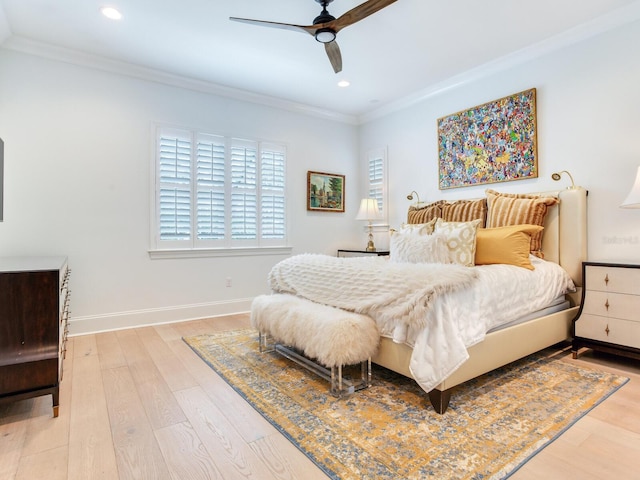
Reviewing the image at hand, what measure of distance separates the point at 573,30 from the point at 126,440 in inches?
174

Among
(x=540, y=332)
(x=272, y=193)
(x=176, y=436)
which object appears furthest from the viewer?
(x=272, y=193)

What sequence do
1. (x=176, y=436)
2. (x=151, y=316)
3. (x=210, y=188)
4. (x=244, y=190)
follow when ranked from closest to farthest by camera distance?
(x=176, y=436)
(x=151, y=316)
(x=210, y=188)
(x=244, y=190)

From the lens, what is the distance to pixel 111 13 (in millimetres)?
2771

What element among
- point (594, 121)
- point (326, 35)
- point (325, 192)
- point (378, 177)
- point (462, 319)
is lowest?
point (462, 319)

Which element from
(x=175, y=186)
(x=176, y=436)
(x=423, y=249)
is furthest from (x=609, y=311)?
(x=175, y=186)

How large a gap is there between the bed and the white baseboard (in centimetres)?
135

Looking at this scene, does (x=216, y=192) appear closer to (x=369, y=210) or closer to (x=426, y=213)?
(x=369, y=210)

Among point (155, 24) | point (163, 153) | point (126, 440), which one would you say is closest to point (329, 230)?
point (163, 153)

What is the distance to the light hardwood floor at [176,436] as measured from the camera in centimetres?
146

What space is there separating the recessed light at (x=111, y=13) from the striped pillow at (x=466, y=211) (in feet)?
11.4

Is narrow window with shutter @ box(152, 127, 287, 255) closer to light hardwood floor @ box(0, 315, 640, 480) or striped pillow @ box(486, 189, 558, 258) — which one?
light hardwood floor @ box(0, 315, 640, 480)

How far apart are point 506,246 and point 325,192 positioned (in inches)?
112

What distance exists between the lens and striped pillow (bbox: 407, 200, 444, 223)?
3926 millimetres

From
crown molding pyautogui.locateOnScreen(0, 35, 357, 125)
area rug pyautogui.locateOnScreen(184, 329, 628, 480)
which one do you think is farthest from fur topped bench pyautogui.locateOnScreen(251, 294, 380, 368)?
crown molding pyautogui.locateOnScreen(0, 35, 357, 125)
